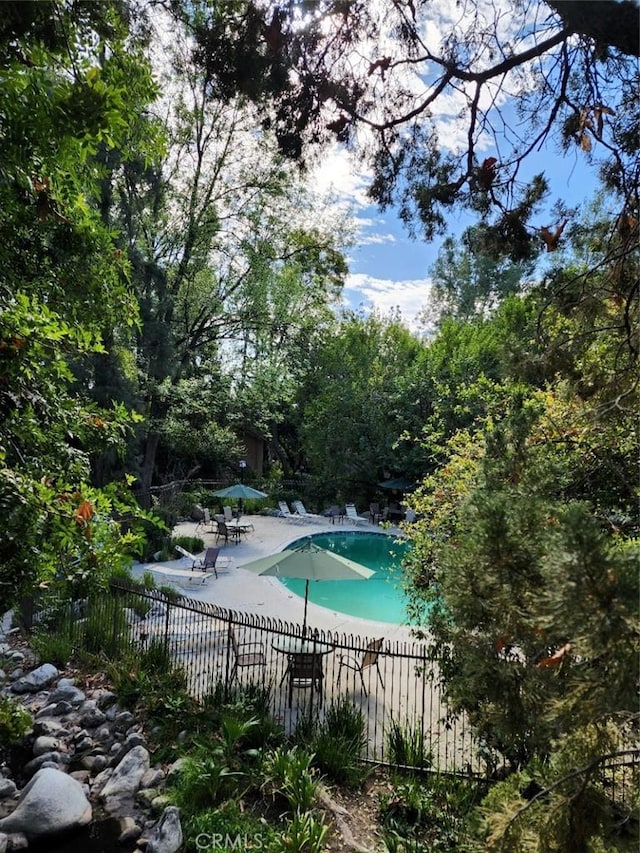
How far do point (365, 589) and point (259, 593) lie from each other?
462cm

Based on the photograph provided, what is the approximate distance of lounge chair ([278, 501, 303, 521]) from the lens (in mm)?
22659

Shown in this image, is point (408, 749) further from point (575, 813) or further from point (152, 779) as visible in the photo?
point (575, 813)

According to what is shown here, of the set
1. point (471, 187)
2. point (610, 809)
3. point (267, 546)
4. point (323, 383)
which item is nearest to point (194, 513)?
point (267, 546)

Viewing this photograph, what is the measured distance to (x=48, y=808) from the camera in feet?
15.4

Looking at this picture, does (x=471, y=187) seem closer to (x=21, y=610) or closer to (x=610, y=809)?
(x=610, y=809)

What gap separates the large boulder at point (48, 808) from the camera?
180 inches

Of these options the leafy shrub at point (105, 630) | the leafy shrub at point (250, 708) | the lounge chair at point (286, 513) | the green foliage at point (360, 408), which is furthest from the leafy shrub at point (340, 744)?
the green foliage at point (360, 408)

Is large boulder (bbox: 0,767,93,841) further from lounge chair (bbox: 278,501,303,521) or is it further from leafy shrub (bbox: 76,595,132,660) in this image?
lounge chair (bbox: 278,501,303,521)

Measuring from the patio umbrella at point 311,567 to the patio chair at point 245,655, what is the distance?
0.80 metres

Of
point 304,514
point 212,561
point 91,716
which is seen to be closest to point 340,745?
point 91,716

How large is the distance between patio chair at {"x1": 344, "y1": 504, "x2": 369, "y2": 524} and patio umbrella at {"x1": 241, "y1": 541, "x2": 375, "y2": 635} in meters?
13.8

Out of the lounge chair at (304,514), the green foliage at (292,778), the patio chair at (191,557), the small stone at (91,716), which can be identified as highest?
the lounge chair at (304,514)

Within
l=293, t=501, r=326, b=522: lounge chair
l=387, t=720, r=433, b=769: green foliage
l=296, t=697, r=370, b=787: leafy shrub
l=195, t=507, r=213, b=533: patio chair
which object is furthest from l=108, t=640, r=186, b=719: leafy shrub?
l=293, t=501, r=326, b=522: lounge chair

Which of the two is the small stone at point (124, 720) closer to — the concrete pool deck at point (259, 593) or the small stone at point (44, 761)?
the small stone at point (44, 761)
